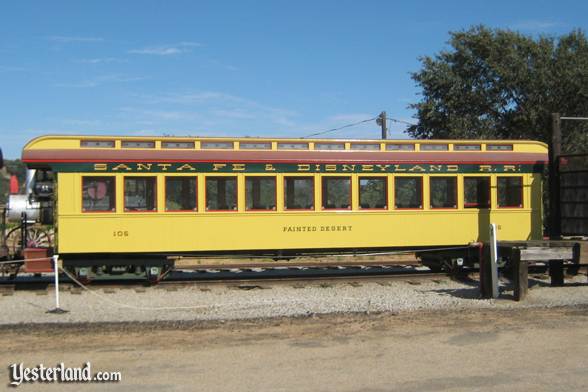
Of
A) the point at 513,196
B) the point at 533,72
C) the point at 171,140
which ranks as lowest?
the point at 513,196

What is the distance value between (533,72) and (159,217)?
1914 centimetres

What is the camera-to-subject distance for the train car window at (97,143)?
1197 cm

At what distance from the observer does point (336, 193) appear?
12750mm

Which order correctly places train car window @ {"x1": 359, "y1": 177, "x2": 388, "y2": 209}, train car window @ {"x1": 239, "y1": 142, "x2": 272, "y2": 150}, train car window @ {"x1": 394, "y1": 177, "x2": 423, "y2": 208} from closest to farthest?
train car window @ {"x1": 239, "y1": 142, "x2": 272, "y2": 150}, train car window @ {"x1": 359, "y1": 177, "x2": 388, "y2": 209}, train car window @ {"x1": 394, "y1": 177, "x2": 423, "y2": 208}

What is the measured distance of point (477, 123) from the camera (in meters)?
26.2

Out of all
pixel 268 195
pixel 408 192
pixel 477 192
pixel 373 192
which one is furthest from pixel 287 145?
pixel 477 192

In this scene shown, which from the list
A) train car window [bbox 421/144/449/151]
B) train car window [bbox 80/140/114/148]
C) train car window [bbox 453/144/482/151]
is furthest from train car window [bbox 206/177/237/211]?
train car window [bbox 453/144/482/151]

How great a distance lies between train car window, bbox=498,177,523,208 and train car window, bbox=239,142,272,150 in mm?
5085

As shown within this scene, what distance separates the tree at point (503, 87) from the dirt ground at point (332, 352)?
59.1ft

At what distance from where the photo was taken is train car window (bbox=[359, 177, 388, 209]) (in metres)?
12.8

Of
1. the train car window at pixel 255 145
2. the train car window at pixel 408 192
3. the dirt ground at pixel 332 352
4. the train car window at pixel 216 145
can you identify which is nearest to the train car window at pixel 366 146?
the train car window at pixel 408 192

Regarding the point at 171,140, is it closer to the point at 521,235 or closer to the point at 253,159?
the point at 253,159

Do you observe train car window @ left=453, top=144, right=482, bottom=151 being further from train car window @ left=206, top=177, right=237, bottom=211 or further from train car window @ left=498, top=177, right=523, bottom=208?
train car window @ left=206, top=177, right=237, bottom=211

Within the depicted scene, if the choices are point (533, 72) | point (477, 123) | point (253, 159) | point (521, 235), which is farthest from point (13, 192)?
point (533, 72)
